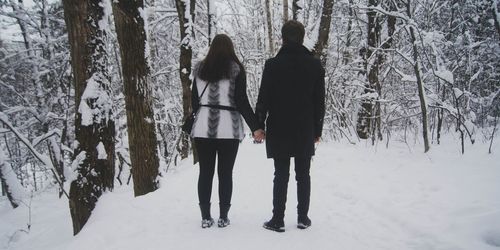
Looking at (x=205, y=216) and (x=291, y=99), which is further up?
(x=291, y=99)

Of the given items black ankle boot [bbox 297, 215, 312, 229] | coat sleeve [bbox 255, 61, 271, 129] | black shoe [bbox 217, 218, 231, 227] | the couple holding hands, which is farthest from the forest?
black ankle boot [bbox 297, 215, 312, 229]

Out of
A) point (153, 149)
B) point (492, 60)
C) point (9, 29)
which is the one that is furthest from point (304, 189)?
point (9, 29)

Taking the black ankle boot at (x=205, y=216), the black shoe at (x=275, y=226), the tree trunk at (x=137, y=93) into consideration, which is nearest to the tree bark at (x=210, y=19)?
the tree trunk at (x=137, y=93)

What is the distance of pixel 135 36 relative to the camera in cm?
485

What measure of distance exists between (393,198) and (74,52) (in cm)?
444

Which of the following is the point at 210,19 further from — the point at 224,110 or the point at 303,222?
the point at 303,222

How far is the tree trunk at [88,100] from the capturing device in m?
4.44

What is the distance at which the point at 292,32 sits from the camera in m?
3.37

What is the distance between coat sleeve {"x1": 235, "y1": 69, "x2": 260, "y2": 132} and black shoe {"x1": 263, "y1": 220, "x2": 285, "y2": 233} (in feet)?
3.18

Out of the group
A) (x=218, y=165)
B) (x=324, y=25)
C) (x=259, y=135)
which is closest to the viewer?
(x=259, y=135)

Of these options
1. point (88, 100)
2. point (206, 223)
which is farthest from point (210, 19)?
point (206, 223)

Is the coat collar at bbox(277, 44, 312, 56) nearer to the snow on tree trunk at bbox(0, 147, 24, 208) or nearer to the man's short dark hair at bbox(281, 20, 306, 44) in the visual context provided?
the man's short dark hair at bbox(281, 20, 306, 44)

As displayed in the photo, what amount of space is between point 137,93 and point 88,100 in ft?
2.22

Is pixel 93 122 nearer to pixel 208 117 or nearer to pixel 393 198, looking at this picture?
pixel 208 117
